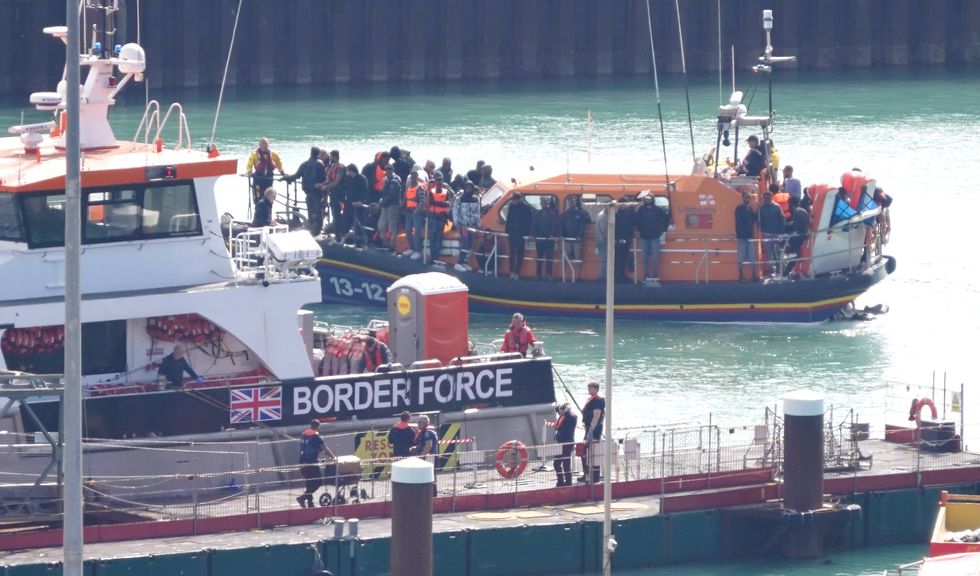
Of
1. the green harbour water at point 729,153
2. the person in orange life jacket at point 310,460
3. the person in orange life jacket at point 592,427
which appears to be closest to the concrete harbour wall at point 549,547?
the green harbour water at point 729,153

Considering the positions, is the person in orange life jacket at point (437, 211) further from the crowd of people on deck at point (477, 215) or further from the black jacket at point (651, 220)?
the black jacket at point (651, 220)

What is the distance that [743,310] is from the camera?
27312mm

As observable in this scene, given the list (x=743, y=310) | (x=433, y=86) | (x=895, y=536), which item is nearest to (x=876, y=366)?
(x=743, y=310)

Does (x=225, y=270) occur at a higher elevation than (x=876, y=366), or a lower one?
higher

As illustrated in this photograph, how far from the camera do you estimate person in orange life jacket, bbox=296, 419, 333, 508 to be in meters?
Result: 16.4

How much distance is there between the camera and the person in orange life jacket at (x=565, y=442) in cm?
1736

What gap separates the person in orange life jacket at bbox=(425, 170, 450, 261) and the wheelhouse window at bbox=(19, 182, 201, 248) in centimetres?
964

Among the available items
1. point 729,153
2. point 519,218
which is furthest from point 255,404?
point 729,153

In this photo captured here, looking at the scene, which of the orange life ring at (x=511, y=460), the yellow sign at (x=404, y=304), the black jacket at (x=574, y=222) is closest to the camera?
the orange life ring at (x=511, y=460)

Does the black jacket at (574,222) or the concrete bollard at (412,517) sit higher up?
the black jacket at (574,222)

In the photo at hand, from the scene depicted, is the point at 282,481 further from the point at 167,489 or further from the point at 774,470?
the point at 774,470

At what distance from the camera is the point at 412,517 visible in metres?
14.8

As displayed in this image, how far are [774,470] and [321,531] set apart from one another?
4.30m

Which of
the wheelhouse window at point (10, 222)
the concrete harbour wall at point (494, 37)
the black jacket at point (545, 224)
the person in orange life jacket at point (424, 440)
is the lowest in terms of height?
the person in orange life jacket at point (424, 440)
